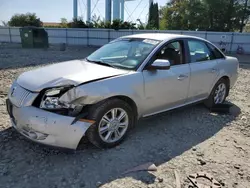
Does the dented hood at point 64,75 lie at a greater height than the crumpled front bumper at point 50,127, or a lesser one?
greater

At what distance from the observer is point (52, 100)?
9.84 feet

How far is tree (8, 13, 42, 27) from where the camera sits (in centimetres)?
3569

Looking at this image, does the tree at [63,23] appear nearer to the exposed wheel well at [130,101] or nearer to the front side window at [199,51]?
the front side window at [199,51]

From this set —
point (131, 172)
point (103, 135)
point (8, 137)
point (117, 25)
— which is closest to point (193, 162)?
point (131, 172)

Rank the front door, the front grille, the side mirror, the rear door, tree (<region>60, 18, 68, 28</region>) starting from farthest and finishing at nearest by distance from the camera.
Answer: tree (<region>60, 18, 68, 28</region>) → the rear door → the front door → the side mirror → the front grille

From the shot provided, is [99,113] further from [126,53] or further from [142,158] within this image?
[126,53]

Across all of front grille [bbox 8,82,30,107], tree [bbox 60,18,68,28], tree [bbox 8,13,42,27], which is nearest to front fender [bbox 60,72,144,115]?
front grille [bbox 8,82,30,107]

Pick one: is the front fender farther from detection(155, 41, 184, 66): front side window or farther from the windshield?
detection(155, 41, 184, 66): front side window

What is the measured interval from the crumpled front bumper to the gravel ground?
1.00 feet

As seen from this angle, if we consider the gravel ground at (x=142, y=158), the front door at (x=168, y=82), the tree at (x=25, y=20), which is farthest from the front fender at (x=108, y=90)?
the tree at (x=25, y=20)

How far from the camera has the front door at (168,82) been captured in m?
3.68

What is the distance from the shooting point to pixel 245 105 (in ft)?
18.3

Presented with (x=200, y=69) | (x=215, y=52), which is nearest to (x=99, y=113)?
(x=200, y=69)

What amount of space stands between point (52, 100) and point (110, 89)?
71cm
